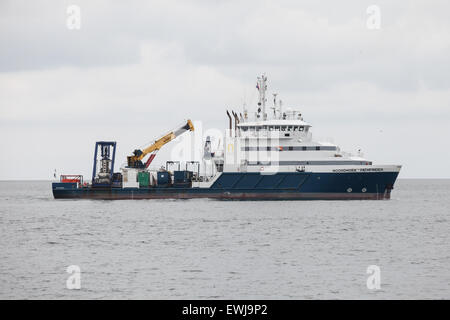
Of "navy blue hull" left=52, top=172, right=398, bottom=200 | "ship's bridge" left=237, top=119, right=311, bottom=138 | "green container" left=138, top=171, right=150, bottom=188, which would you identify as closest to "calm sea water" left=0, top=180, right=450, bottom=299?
"navy blue hull" left=52, top=172, right=398, bottom=200

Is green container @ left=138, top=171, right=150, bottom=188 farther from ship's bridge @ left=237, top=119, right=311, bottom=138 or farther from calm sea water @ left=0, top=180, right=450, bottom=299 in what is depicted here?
calm sea water @ left=0, top=180, right=450, bottom=299

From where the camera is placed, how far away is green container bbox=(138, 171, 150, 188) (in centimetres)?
6981

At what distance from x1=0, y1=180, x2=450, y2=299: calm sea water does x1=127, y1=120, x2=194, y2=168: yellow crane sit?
47.6ft

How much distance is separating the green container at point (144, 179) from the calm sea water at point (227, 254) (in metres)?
11.9

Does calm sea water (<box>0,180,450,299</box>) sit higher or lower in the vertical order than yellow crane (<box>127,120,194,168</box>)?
lower

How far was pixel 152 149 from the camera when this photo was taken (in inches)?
2906

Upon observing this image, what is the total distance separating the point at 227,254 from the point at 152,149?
40801mm

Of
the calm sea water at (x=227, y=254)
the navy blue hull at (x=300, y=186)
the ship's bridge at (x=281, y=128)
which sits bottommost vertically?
the calm sea water at (x=227, y=254)

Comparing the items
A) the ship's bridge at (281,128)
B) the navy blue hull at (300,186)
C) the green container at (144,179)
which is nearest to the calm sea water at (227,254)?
the navy blue hull at (300,186)

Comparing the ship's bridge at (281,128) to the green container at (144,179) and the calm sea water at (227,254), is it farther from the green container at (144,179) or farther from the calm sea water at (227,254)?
the green container at (144,179)

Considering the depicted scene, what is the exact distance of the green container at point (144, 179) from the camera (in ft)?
229

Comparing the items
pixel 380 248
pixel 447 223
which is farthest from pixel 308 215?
pixel 380 248
